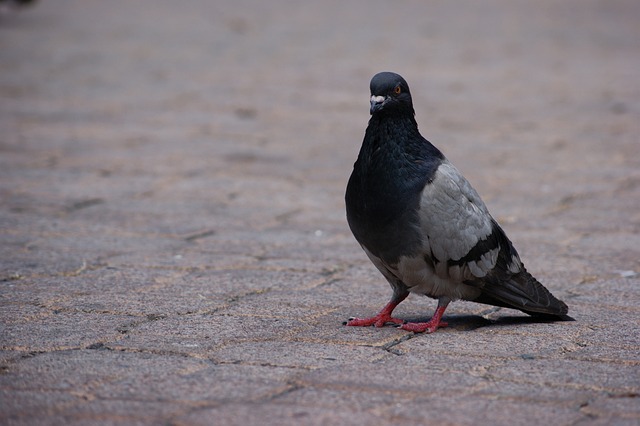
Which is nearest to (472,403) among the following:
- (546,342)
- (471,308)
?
(546,342)

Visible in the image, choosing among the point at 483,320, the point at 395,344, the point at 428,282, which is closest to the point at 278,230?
the point at 483,320

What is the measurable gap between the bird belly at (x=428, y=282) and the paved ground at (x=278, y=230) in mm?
146

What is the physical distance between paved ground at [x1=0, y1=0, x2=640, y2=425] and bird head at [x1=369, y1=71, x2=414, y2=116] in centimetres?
78

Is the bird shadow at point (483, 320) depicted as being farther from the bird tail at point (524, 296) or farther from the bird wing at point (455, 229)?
the bird wing at point (455, 229)

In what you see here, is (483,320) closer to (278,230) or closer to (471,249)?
(471,249)

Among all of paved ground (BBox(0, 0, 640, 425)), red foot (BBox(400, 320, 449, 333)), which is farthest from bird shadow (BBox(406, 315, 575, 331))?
red foot (BBox(400, 320, 449, 333))

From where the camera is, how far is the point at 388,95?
380 cm

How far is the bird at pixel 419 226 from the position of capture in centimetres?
371

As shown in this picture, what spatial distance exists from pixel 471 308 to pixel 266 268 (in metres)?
0.99

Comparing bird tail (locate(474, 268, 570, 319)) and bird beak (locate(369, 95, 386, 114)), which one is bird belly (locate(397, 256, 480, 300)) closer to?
bird tail (locate(474, 268, 570, 319))

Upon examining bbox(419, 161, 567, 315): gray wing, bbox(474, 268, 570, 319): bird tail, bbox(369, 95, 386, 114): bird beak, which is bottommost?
bbox(474, 268, 570, 319): bird tail

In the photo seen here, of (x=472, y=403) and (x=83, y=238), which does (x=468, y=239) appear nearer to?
(x=472, y=403)

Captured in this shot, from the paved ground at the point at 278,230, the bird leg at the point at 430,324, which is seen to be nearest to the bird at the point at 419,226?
the bird leg at the point at 430,324

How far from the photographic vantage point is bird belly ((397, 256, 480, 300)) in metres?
3.73
